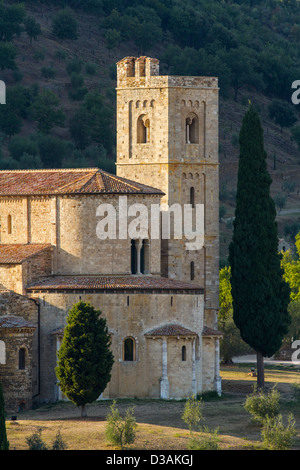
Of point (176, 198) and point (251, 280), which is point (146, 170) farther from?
point (251, 280)

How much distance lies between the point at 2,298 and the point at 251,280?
10842 millimetres

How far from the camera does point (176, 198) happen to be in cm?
5744

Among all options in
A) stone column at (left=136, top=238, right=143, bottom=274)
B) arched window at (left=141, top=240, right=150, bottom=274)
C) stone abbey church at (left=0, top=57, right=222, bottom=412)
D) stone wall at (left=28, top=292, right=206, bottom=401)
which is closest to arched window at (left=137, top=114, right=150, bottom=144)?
stone abbey church at (left=0, top=57, right=222, bottom=412)

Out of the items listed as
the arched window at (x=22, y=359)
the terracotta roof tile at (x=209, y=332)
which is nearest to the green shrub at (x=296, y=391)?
the terracotta roof tile at (x=209, y=332)

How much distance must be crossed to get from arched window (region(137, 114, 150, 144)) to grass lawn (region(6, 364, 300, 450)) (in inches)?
506

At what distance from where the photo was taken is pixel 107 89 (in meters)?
107

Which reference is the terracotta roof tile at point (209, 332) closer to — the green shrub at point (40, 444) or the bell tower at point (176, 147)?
the bell tower at point (176, 147)

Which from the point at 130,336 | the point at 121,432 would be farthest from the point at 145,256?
the point at 121,432

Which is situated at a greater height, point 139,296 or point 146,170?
point 146,170

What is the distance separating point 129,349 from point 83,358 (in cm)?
467

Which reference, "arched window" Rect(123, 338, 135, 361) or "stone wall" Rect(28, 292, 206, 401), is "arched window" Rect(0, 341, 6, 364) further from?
"arched window" Rect(123, 338, 135, 361)

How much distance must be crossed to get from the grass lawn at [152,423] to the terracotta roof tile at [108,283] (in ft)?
15.0

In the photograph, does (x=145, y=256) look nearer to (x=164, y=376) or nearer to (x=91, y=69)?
(x=164, y=376)
